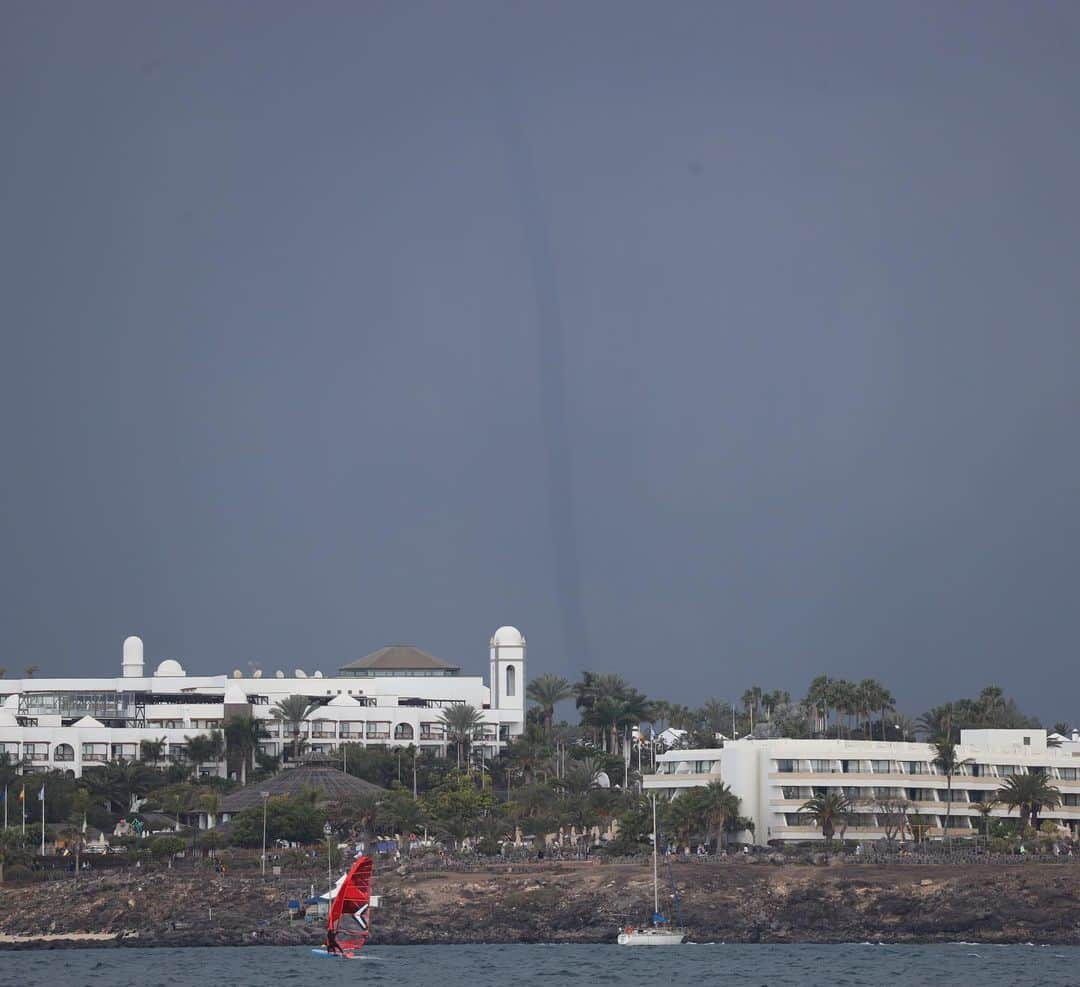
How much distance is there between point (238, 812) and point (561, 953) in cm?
3970

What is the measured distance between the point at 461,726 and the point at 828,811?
4696cm

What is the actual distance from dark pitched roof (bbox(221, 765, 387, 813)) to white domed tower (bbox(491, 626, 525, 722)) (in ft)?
117

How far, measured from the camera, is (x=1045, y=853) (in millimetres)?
134125

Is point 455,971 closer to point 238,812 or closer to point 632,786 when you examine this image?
point 238,812

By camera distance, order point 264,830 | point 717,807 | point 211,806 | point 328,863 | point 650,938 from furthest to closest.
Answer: point 211,806 → point 264,830 → point 717,807 → point 328,863 → point 650,938

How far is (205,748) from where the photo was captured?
174 metres

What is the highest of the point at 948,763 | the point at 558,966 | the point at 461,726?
the point at 461,726

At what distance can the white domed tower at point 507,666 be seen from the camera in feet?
644

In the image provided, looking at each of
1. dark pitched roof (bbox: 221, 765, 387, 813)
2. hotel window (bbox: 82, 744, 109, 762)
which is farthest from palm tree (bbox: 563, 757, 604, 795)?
hotel window (bbox: 82, 744, 109, 762)

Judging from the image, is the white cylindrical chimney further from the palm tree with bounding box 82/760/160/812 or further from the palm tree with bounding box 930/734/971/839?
the palm tree with bounding box 930/734/971/839

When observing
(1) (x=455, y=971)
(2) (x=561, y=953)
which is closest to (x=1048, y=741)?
(2) (x=561, y=953)

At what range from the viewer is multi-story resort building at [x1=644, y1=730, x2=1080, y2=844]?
471 feet

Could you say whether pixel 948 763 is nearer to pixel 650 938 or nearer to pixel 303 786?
pixel 650 938

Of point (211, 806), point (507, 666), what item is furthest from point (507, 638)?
point (211, 806)
